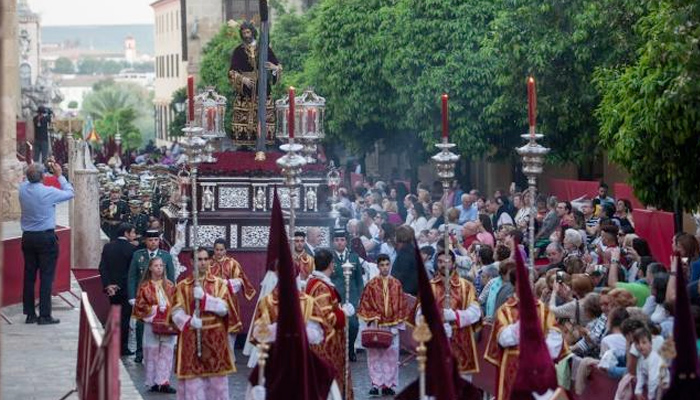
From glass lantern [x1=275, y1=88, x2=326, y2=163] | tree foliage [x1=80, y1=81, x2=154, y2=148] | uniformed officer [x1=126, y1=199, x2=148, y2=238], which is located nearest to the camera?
glass lantern [x1=275, y1=88, x2=326, y2=163]

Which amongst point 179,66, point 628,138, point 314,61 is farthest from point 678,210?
point 179,66

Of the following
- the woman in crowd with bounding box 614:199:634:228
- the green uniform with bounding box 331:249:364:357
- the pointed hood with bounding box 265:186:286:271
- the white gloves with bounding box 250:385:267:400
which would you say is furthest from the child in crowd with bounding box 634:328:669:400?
the woman in crowd with bounding box 614:199:634:228

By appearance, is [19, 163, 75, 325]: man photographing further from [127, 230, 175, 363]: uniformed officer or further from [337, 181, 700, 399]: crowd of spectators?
[337, 181, 700, 399]: crowd of spectators

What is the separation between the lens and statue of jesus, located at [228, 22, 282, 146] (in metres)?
23.6

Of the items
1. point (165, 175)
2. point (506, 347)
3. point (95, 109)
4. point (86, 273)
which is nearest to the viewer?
point (506, 347)

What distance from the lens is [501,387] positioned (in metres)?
13.3

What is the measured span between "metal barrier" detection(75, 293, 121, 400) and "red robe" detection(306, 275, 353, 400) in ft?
7.16

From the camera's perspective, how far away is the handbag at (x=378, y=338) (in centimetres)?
1642

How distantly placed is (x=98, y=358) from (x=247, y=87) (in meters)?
14.1

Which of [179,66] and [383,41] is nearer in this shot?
[383,41]

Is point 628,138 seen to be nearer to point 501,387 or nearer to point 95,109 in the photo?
point 501,387

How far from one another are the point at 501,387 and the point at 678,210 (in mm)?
7411

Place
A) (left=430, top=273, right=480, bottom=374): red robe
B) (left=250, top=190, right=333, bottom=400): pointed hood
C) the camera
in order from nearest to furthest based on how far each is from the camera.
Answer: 1. (left=250, top=190, right=333, bottom=400): pointed hood
2. the camera
3. (left=430, top=273, right=480, bottom=374): red robe

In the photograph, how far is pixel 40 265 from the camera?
18625 millimetres
